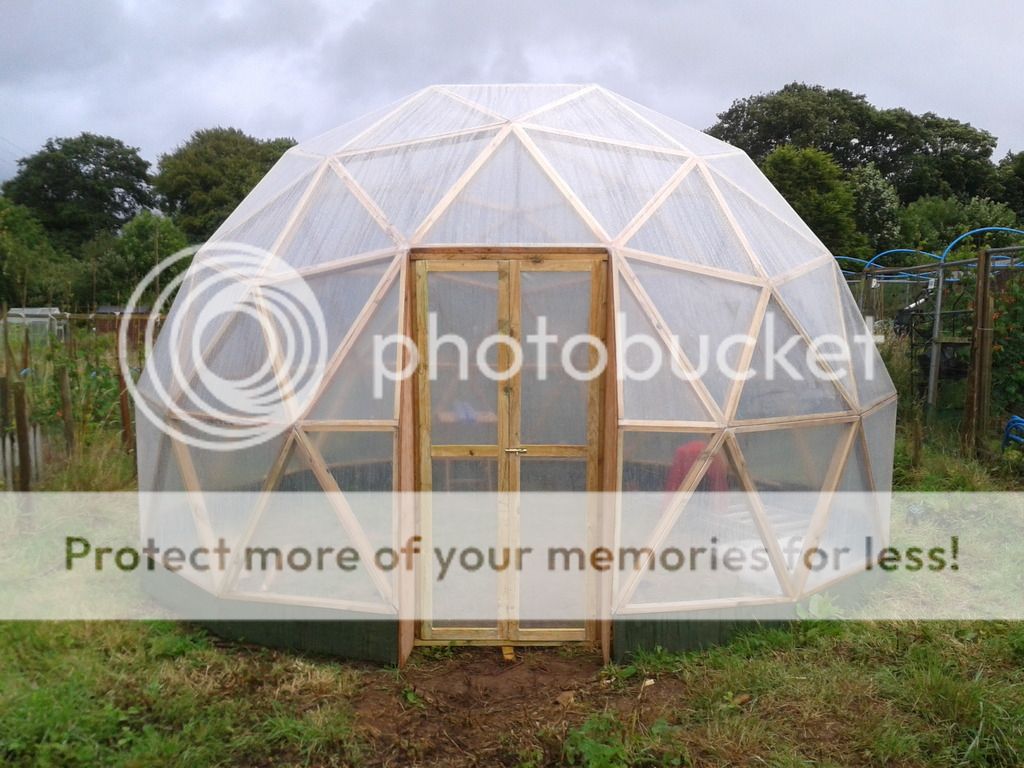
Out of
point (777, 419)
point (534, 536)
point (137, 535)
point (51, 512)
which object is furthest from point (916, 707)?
point (51, 512)

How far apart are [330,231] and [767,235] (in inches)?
133

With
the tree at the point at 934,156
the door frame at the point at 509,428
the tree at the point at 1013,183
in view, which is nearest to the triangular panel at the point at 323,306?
the door frame at the point at 509,428

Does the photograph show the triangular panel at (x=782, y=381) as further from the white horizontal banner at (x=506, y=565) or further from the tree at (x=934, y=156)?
the tree at (x=934, y=156)

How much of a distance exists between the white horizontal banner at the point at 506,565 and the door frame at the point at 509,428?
4cm

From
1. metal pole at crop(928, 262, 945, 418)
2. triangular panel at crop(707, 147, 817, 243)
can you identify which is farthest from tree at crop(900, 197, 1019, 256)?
triangular panel at crop(707, 147, 817, 243)

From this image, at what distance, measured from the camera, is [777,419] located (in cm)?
534

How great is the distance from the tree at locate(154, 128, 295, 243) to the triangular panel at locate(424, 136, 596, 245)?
33233mm

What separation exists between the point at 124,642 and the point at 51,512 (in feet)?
8.74

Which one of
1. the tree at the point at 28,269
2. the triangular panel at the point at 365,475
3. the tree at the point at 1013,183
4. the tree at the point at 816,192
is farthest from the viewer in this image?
the tree at the point at 1013,183

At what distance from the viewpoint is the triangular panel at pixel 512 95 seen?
613 centimetres

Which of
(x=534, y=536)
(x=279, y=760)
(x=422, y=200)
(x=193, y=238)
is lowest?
(x=279, y=760)

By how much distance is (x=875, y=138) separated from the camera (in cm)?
3438

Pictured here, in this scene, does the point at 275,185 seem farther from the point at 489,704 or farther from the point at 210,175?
the point at 210,175

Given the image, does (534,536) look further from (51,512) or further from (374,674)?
(51,512)
